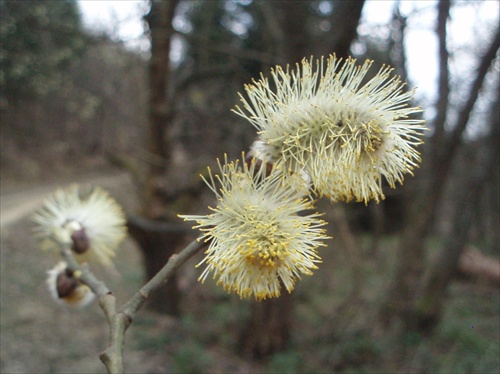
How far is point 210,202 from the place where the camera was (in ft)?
16.2

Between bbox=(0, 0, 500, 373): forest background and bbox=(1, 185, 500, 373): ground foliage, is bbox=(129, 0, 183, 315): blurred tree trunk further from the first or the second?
bbox=(1, 185, 500, 373): ground foliage

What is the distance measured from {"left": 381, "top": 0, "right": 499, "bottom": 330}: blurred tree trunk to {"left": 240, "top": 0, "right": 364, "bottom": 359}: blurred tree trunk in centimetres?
100

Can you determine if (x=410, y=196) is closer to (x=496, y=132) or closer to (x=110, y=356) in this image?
(x=496, y=132)

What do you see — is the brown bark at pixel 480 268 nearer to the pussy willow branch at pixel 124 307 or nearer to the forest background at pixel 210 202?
the forest background at pixel 210 202

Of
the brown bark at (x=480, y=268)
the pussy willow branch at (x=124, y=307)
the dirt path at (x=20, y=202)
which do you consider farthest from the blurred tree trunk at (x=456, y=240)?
the dirt path at (x=20, y=202)

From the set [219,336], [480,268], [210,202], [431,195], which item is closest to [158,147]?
[210,202]

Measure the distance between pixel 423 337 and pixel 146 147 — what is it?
3812 mm

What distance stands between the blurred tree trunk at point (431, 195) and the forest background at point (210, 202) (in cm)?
2

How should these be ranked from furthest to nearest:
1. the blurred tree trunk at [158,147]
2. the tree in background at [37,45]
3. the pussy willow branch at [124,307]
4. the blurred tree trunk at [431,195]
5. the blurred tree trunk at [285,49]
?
the blurred tree trunk at [158,147] < the blurred tree trunk at [431,195] < the tree in background at [37,45] < the blurred tree trunk at [285,49] < the pussy willow branch at [124,307]

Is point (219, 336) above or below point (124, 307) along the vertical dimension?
below

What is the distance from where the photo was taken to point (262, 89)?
1222mm

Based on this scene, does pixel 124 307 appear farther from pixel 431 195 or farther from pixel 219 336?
pixel 219 336

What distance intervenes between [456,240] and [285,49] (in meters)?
2.81

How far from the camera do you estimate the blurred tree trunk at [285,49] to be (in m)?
3.51
